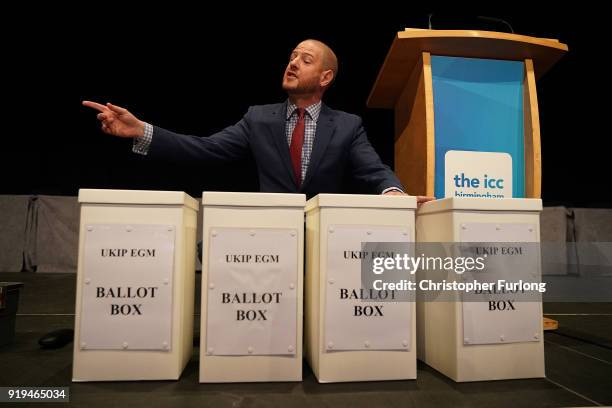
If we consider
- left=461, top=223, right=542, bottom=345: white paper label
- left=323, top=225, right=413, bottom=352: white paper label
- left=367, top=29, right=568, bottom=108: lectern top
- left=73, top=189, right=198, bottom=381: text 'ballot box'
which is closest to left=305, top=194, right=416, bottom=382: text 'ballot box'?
left=323, top=225, right=413, bottom=352: white paper label

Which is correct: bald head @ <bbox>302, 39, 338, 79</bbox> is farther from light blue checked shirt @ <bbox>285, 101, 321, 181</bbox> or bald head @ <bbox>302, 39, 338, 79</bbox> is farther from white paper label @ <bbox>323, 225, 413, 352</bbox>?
white paper label @ <bbox>323, 225, 413, 352</bbox>

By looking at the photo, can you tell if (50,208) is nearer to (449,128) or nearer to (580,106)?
(449,128)

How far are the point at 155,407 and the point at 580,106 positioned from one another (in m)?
4.82

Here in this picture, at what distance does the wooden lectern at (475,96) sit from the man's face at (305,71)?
0.24m

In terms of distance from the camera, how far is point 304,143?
1285 mm

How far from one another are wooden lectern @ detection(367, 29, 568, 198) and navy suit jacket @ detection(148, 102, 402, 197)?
0.53 feet

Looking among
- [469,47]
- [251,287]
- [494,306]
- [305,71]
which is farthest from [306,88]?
[494,306]

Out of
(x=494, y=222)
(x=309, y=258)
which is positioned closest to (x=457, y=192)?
(x=494, y=222)

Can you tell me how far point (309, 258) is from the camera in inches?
38.0

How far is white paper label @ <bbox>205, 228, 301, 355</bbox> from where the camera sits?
2.81 ft

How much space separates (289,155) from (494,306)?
70cm

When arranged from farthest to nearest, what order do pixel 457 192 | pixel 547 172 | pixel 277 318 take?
pixel 547 172 < pixel 457 192 < pixel 277 318

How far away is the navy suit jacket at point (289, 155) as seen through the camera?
125 centimetres

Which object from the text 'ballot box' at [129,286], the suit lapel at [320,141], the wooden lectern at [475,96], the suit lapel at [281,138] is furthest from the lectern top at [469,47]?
the text 'ballot box' at [129,286]
